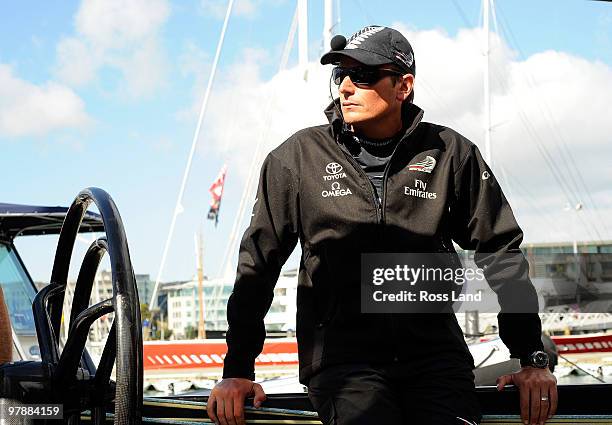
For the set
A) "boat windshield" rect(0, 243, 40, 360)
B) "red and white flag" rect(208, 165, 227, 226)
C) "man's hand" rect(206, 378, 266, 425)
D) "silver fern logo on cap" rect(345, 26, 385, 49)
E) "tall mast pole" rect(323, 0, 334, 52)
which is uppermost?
"tall mast pole" rect(323, 0, 334, 52)

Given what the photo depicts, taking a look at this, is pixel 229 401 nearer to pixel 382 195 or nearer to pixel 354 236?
pixel 354 236

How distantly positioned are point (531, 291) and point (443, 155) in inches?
21.4

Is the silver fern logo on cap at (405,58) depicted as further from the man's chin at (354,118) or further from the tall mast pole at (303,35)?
the tall mast pole at (303,35)

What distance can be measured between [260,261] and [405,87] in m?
0.78

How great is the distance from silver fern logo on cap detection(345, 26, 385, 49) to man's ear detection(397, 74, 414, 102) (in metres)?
0.18

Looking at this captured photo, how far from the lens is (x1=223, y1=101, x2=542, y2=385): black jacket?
2.73 metres

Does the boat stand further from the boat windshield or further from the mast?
the mast

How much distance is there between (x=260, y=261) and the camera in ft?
9.43

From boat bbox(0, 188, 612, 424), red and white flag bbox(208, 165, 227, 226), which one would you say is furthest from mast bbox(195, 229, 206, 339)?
boat bbox(0, 188, 612, 424)

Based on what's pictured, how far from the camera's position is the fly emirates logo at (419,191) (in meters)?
2.83

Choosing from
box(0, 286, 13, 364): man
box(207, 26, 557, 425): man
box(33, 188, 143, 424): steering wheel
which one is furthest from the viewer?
box(207, 26, 557, 425): man

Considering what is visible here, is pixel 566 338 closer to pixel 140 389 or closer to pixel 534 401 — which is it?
pixel 534 401

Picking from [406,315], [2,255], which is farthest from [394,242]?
[2,255]

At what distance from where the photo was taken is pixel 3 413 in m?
2.16
